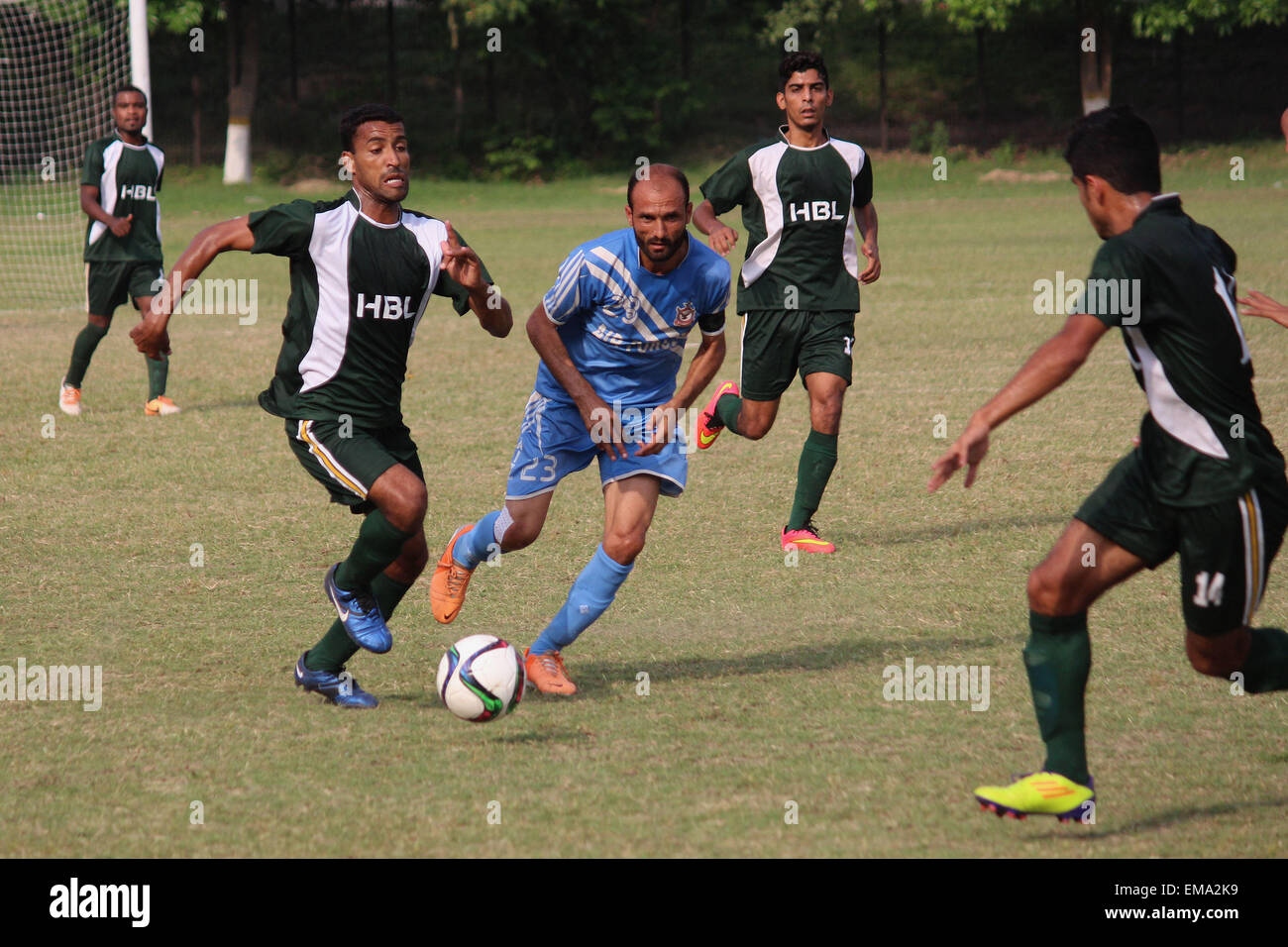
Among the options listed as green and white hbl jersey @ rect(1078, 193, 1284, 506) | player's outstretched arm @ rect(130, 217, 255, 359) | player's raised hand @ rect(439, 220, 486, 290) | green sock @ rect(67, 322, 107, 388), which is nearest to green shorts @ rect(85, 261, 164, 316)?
green sock @ rect(67, 322, 107, 388)

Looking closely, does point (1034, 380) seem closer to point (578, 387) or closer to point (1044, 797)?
point (1044, 797)

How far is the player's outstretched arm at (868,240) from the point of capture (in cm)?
820

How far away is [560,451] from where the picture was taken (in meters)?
5.83

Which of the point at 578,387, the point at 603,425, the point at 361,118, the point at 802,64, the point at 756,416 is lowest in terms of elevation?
the point at 756,416

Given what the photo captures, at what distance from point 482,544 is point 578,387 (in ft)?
2.90

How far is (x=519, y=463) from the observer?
19.2 ft

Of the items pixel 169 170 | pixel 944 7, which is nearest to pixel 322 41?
pixel 169 170

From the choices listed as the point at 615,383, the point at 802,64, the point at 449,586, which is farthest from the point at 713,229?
the point at 449,586

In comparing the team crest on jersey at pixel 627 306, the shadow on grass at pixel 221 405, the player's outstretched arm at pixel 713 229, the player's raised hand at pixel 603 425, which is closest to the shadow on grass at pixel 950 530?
the player's outstretched arm at pixel 713 229

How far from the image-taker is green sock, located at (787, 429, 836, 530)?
7578mm

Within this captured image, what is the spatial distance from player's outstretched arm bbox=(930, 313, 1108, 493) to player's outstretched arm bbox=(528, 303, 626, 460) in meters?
1.87

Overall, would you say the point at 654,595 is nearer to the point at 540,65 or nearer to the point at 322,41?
the point at 540,65

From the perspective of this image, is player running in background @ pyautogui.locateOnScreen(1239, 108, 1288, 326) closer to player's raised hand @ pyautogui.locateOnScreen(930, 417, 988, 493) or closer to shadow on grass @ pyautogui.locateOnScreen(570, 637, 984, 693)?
player's raised hand @ pyautogui.locateOnScreen(930, 417, 988, 493)
